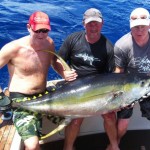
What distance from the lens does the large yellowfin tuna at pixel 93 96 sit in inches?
120

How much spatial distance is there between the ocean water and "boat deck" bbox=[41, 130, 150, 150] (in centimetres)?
492

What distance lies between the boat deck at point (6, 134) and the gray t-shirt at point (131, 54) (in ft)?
4.30

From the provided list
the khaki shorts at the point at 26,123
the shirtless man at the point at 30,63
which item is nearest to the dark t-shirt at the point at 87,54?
the shirtless man at the point at 30,63

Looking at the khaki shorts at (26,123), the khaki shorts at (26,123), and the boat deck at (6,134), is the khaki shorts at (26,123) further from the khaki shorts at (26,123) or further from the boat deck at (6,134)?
the boat deck at (6,134)

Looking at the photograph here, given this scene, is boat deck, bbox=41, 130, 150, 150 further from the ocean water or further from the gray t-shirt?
the ocean water

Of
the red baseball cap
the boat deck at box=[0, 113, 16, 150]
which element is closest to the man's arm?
the red baseball cap

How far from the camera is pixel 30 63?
3.34 metres

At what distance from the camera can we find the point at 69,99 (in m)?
3.07

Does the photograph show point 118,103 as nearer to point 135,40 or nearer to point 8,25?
point 135,40

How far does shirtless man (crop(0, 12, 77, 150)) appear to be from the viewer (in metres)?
3.13

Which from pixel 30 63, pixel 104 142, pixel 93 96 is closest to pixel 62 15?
pixel 104 142

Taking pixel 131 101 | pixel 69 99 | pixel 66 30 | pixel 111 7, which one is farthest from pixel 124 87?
pixel 111 7

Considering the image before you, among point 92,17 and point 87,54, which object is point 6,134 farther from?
point 92,17

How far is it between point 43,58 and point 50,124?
2.87ft
